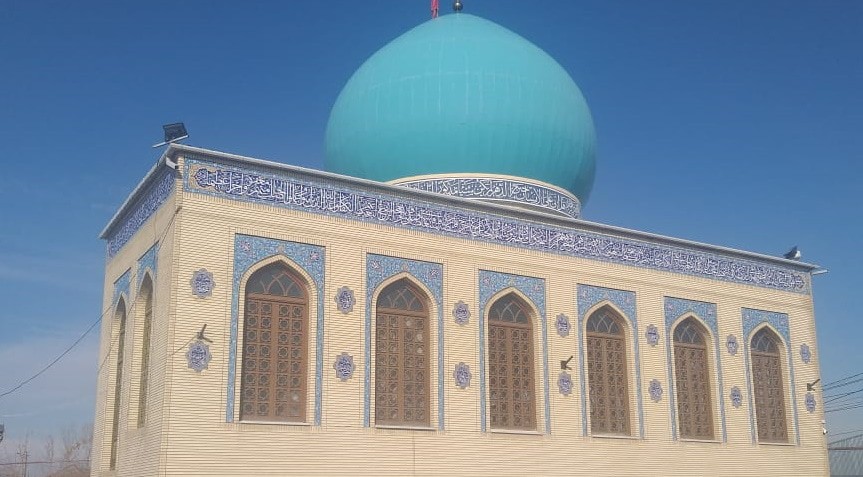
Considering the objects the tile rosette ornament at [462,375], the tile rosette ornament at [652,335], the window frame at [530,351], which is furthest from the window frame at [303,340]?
the tile rosette ornament at [652,335]

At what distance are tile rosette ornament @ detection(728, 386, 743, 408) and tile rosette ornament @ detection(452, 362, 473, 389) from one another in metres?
4.87

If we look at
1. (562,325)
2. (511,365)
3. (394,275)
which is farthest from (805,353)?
(394,275)

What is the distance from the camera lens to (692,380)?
1507 cm

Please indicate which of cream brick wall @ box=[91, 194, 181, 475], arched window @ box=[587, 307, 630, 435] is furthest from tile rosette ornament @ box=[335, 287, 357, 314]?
arched window @ box=[587, 307, 630, 435]

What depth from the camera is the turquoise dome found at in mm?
15000

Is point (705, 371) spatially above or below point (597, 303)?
below

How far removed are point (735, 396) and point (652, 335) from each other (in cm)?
189

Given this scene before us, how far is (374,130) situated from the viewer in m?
15.5

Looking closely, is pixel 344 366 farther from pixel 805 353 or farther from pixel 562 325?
pixel 805 353

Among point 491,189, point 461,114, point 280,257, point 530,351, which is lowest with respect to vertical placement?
point 530,351

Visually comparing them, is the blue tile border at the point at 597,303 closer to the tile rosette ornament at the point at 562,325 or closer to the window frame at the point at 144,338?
the tile rosette ornament at the point at 562,325

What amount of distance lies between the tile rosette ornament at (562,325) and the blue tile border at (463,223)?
945 millimetres

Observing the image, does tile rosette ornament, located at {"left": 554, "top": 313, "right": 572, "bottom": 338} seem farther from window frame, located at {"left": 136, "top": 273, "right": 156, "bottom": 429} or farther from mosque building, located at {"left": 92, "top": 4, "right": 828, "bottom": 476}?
window frame, located at {"left": 136, "top": 273, "right": 156, "bottom": 429}

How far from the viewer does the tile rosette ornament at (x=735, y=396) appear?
1530 centimetres
